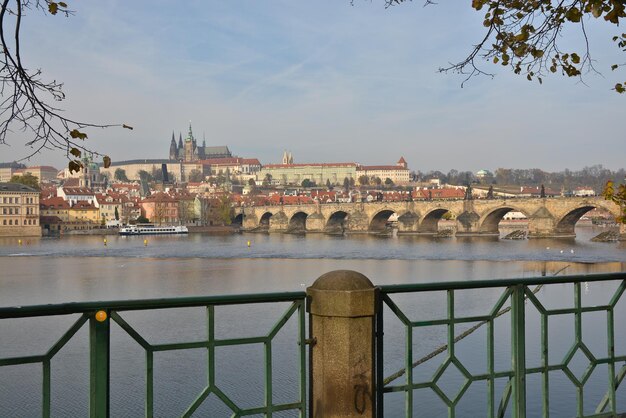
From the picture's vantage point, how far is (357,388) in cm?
371

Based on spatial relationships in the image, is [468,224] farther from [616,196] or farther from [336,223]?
[616,196]

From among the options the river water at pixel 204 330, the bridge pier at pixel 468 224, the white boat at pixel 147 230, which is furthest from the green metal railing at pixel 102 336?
the white boat at pixel 147 230

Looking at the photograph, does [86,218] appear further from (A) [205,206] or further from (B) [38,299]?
(B) [38,299]

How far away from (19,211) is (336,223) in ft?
130

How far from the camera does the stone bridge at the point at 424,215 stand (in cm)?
6550

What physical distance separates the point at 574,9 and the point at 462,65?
2.95ft

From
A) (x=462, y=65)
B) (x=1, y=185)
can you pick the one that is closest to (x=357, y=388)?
(x=462, y=65)

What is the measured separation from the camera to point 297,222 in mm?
99000

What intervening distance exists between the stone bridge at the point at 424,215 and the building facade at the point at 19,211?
1088 inches

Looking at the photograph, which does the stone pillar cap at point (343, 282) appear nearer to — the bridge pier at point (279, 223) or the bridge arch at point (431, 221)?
the bridge arch at point (431, 221)

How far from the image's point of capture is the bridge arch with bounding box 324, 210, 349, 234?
304 ft

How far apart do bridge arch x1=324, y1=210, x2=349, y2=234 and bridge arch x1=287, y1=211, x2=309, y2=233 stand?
342 centimetres

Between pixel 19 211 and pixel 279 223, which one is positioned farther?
pixel 279 223

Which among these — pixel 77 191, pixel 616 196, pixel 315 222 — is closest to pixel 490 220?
pixel 315 222
